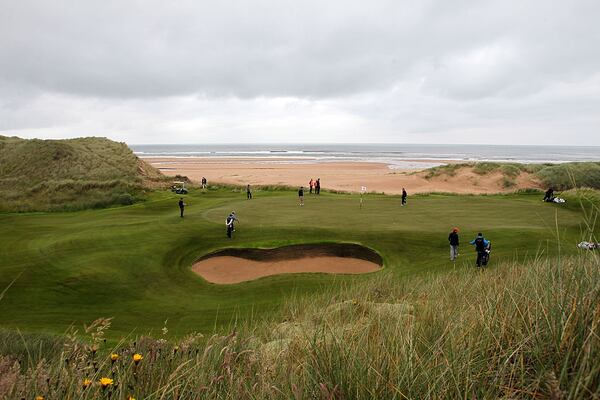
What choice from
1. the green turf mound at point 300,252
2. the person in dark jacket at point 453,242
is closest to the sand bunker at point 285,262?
the green turf mound at point 300,252

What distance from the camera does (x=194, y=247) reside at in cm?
1998

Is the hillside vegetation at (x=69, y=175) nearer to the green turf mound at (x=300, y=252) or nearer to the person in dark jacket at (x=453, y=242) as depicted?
the green turf mound at (x=300, y=252)

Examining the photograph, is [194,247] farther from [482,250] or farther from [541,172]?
[541,172]

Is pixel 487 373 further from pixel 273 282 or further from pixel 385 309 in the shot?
pixel 273 282

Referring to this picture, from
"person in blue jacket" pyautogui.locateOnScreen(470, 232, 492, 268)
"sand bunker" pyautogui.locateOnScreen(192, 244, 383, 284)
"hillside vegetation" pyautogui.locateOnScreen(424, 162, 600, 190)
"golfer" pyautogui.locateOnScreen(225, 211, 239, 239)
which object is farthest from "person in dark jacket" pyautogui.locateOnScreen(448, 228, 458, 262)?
"hillside vegetation" pyautogui.locateOnScreen(424, 162, 600, 190)

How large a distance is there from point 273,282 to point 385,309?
956 centimetres

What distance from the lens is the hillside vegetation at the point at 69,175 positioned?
3312 centimetres

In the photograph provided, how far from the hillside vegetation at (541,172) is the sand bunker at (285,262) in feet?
164

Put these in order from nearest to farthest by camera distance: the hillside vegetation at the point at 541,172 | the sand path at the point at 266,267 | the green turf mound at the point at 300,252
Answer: the sand path at the point at 266,267 → the green turf mound at the point at 300,252 → the hillside vegetation at the point at 541,172

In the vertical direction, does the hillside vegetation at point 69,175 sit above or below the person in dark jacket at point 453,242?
above

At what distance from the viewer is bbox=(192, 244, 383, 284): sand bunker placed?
17.8m

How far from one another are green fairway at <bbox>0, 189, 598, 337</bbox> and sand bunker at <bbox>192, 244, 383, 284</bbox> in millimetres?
535

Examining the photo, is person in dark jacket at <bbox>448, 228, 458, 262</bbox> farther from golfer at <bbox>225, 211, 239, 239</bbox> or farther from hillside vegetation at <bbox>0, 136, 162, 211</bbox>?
hillside vegetation at <bbox>0, 136, 162, 211</bbox>

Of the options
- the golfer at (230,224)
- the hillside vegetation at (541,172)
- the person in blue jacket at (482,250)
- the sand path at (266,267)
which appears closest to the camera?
the person in blue jacket at (482,250)
